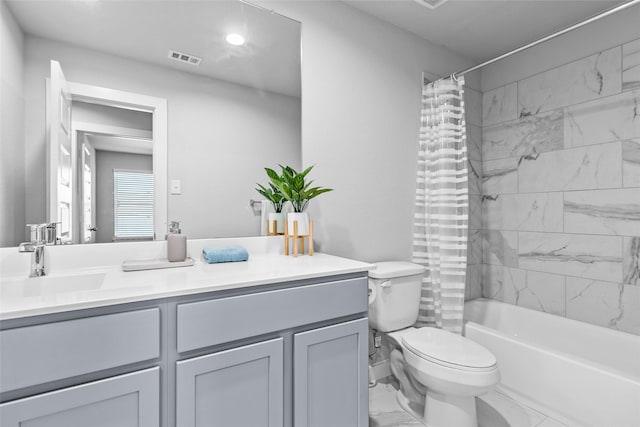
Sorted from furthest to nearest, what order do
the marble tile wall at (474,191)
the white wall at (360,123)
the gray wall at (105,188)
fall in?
the marble tile wall at (474,191), the white wall at (360,123), the gray wall at (105,188)

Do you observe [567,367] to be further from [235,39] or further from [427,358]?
[235,39]

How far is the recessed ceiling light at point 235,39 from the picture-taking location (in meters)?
1.61

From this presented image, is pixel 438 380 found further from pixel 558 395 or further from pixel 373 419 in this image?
pixel 558 395

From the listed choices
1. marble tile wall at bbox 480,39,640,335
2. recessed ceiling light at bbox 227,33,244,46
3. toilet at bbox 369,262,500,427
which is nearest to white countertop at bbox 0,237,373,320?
toilet at bbox 369,262,500,427

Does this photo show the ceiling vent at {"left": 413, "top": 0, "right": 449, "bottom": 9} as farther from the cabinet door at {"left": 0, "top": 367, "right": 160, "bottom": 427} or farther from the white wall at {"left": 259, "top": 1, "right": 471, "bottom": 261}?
the cabinet door at {"left": 0, "top": 367, "right": 160, "bottom": 427}

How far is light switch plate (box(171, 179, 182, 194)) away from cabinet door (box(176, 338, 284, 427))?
80 cm

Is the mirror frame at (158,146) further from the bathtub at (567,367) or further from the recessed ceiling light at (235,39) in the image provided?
the bathtub at (567,367)

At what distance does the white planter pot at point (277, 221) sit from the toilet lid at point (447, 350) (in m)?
0.91

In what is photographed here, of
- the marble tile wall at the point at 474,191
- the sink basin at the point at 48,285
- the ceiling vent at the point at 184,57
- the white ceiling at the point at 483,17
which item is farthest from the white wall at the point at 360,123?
the sink basin at the point at 48,285

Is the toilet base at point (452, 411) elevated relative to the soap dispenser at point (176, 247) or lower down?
lower down

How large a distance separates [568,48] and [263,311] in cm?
278

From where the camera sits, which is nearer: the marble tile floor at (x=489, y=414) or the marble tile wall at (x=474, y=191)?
the marble tile floor at (x=489, y=414)

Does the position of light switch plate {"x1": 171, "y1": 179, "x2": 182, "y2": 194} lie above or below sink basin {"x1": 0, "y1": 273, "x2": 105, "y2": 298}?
above

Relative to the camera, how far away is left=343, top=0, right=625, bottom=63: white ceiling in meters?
2.00
